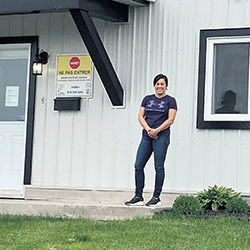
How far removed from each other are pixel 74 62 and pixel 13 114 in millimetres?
1303

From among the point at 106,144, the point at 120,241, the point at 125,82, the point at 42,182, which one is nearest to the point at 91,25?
the point at 125,82

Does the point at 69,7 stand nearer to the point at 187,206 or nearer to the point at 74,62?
the point at 74,62

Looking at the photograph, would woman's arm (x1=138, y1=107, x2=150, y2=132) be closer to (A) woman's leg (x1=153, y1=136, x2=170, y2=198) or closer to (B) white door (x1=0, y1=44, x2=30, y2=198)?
(A) woman's leg (x1=153, y1=136, x2=170, y2=198)

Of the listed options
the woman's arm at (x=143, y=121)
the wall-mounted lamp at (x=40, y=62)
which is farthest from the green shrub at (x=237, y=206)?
the wall-mounted lamp at (x=40, y=62)

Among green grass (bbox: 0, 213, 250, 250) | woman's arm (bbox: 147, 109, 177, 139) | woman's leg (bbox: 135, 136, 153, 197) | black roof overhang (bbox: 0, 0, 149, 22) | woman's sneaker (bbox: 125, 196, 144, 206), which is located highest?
black roof overhang (bbox: 0, 0, 149, 22)

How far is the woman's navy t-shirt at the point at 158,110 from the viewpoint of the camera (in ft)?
29.5

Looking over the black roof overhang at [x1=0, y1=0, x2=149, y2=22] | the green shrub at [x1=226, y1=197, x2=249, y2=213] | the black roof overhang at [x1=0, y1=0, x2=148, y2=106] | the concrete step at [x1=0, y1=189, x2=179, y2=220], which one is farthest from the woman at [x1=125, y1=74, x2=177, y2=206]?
the black roof overhang at [x1=0, y1=0, x2=149, y2=22]

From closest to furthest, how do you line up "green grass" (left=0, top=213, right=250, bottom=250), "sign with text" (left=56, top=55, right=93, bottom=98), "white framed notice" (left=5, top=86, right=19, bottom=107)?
1. "green grass" (left=0, top=213, right=250, bottom=250)
2. "sign with text" (left=56, top=55, right=93, bottom=98)
3. "white framed notice" (left=5, top=86, right=19, bottom=107)

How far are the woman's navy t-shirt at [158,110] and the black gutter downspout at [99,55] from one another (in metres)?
1.00

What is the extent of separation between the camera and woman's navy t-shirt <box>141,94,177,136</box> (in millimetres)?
8984

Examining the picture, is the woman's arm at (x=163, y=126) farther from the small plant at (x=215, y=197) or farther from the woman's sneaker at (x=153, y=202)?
the small plant at (x=215, y=197)

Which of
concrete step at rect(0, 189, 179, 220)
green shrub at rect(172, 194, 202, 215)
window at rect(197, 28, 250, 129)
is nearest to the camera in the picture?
green shrub at rect(172, 194, 202, 215)

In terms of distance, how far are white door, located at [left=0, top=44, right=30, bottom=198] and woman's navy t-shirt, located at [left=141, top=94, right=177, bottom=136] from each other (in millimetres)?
2476

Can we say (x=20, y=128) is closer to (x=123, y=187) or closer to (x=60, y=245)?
(x=123, y=187)
